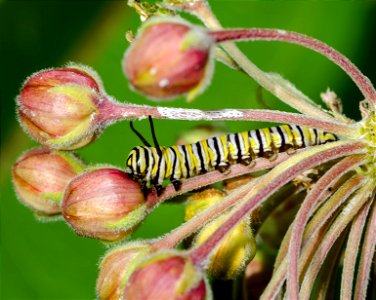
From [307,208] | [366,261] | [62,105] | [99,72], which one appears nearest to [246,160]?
[307,208]

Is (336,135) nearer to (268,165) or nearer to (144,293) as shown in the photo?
(268,165)

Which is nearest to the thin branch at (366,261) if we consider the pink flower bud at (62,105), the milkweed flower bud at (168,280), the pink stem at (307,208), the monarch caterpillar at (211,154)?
the pink stem at (307,208)

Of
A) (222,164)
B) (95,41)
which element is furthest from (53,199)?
(95,41)

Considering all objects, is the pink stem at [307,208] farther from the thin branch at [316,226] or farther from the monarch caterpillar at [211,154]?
the monarch caterpillar at [211,154]

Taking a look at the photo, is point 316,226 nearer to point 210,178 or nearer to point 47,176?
point 210,178

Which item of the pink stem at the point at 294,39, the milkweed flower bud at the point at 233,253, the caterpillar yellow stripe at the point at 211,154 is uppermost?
the pink stem at the point at 294,39

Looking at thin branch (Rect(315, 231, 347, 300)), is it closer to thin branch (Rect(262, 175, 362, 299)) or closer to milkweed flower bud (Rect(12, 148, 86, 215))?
thin branch (Rect(262, 175, 362, 299))

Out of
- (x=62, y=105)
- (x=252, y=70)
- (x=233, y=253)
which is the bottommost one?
(x=233, y=253)
